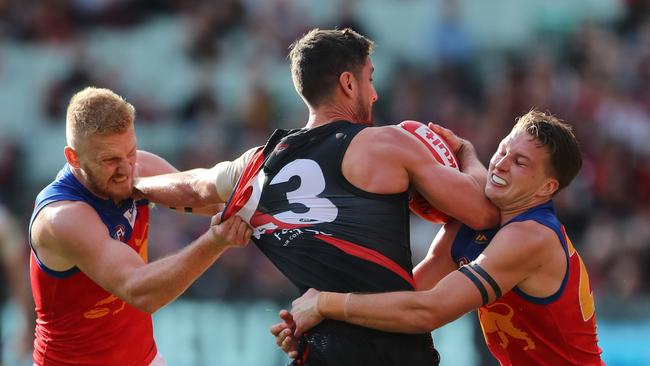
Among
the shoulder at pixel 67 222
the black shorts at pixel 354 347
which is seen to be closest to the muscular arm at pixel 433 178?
the black shorts at pixel 354 347

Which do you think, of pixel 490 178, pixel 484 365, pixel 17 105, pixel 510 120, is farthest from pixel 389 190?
pixel 17 105

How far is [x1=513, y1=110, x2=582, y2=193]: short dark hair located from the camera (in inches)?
202

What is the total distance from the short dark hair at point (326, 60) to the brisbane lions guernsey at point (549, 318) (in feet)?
3.46

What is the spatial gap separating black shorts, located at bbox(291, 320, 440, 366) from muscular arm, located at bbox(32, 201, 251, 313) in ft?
2.02

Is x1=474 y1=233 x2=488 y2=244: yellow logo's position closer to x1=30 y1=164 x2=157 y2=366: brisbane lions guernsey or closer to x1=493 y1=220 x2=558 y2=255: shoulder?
x1=493 y1=220 x2=558 y2=255: shoulder

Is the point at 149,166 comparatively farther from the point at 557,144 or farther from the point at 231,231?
the point at 557,144

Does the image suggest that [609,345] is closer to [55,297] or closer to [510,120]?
[510,120]

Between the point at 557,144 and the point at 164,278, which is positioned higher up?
the point at 557,144

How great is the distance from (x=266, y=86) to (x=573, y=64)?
142 inches

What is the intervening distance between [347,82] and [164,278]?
1.35 meters

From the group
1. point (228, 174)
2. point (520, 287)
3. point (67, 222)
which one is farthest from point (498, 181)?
point (67, 222)

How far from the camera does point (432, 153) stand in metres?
5.26

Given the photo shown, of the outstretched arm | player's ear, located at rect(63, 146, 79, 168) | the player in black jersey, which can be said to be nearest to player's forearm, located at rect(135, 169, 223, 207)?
player's ear, located at rect(63, 146, 79, 168)

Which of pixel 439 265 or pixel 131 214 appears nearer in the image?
pixel 439 265
